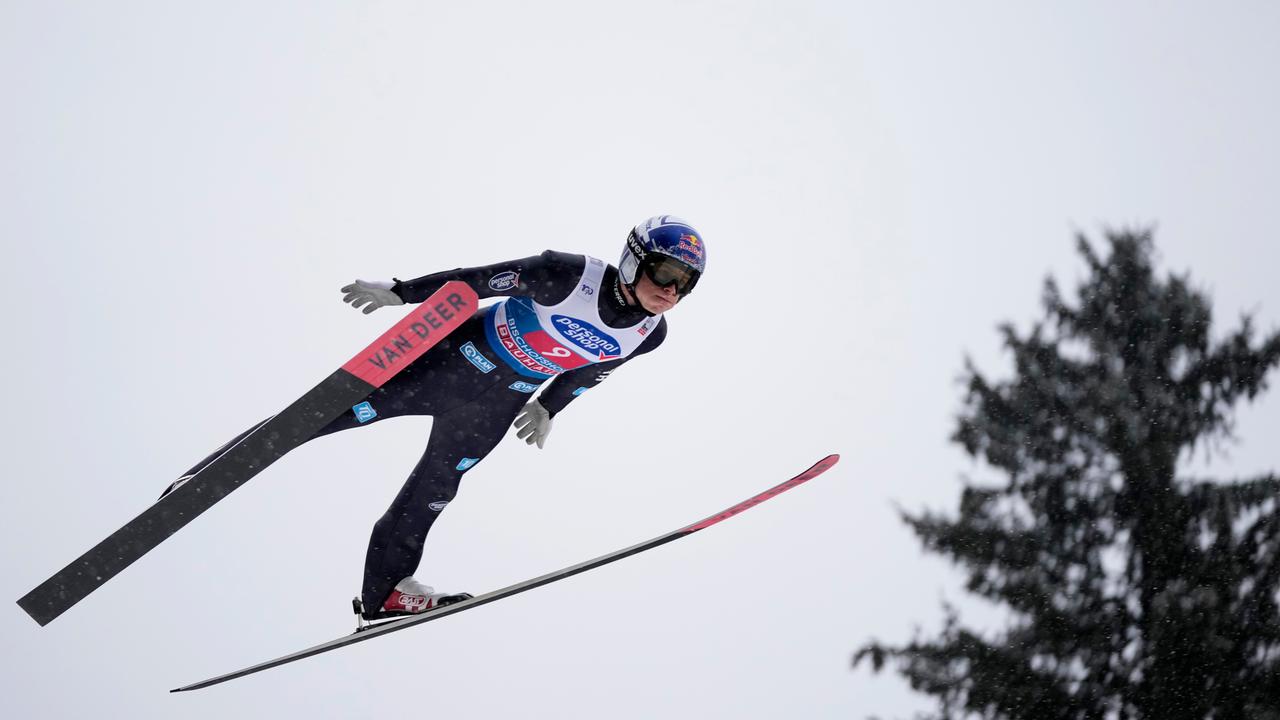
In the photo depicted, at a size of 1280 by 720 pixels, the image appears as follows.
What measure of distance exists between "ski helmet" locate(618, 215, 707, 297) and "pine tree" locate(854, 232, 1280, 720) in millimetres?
4848

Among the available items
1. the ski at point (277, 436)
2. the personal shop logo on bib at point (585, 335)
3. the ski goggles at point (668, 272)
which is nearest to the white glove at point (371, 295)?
the ski at point (277, 436)

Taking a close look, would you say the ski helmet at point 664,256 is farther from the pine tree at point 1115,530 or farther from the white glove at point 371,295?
the pine tree at point 1115,530

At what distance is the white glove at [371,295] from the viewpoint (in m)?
3.75

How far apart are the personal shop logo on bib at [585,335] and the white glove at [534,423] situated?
0.59m

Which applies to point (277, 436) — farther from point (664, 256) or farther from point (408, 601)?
point (664, 256)

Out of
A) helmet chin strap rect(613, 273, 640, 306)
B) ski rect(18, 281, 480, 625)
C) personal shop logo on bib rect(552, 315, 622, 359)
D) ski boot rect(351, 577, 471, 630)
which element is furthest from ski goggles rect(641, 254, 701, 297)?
ski boot rect(351, 577, 471, 630)

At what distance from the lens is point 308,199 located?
105m

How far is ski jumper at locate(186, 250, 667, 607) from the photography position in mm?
3898

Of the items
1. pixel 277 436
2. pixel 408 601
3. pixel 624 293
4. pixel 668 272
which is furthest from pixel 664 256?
pixel 408 601

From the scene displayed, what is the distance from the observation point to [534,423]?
4.49m

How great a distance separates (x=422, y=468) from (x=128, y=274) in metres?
50.4

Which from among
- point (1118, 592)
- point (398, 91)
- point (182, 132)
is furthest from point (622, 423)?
point (1118, 592)

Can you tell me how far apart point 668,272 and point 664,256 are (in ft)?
0.23

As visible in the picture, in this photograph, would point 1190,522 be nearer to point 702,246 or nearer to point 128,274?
point 702,246
